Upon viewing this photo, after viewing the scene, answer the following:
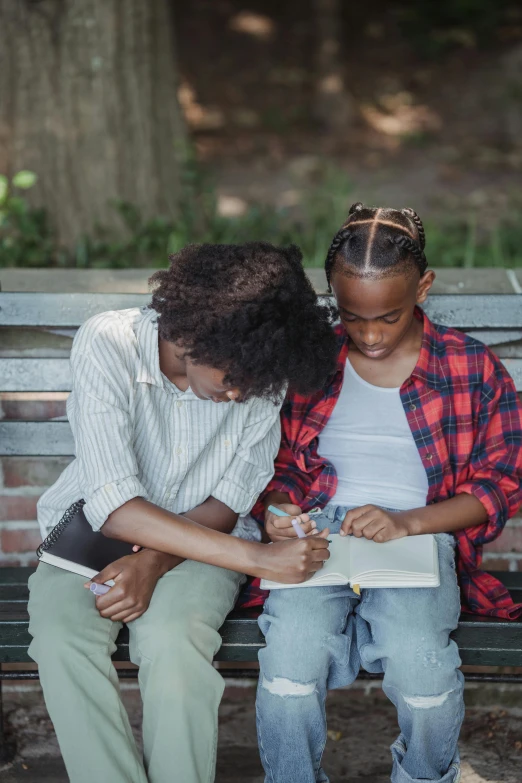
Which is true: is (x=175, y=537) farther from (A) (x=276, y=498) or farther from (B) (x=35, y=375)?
(B) (x=35, y=375)

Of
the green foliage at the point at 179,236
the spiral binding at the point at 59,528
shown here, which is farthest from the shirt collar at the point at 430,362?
the green foliage at the point at 179,236

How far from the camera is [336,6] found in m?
9.38

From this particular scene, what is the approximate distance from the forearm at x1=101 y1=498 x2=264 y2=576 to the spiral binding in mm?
138

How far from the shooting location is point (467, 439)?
2.72m

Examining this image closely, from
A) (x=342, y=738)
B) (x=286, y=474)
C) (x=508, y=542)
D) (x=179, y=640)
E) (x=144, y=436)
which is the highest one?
(x=144, y=436)

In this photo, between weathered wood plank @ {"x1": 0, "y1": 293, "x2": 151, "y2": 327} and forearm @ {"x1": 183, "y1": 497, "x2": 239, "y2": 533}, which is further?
weathered wood plank @ {"x1": 0, "y1": 293, "x2": 151, "y2": 327}

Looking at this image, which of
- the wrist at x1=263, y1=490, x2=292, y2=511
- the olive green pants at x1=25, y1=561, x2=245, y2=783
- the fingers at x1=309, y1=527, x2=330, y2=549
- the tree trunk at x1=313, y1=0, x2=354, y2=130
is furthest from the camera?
the tree trunk at x1=313, y1=0, x2=354, y2=130

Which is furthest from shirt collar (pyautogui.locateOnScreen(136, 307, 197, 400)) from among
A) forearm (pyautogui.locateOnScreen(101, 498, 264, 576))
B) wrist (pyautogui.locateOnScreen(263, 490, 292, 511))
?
wrist (pyautogui.locateOnScreen(263, 490, 292, 511))

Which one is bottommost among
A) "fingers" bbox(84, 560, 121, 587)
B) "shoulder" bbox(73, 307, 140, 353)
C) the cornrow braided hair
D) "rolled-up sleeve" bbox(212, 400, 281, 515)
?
"fingers" bbox(84, 560, 121, 587)

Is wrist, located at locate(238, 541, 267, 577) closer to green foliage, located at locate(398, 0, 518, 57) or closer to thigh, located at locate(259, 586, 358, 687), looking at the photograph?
A: thigh, located at locate(259, 586, 358, 687)

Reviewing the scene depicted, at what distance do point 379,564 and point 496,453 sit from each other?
0.52m

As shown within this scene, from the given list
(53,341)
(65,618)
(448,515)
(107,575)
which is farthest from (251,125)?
(65,618)

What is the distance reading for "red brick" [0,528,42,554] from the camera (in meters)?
3.11

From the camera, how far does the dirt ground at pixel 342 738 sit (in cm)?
291
